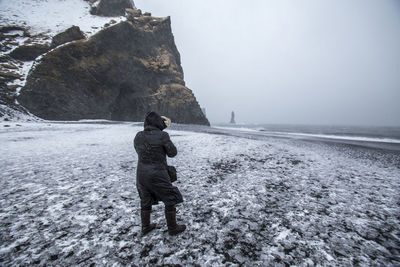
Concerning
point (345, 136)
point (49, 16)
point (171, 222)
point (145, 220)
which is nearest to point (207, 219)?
point (171, 222)

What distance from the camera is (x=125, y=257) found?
2.59 metres

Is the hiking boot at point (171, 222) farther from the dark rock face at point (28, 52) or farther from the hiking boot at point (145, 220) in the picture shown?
the dark rock face at point (28, 52)

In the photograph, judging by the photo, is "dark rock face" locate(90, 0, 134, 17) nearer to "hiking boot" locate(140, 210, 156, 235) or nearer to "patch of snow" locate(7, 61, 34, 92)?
"patch of snow" locate(7, 61, 34, 92)

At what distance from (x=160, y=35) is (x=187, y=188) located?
61.6 metres

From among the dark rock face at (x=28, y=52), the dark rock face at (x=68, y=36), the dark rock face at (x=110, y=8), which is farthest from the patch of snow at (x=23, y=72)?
the dark rock face at (x=110, y=8)

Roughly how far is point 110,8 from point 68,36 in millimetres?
20990

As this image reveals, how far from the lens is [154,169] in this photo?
3.02 meters

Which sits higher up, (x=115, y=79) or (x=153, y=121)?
(x=115, y=79)

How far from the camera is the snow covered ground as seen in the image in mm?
2668

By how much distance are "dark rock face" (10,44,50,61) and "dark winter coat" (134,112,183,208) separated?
46335 millimetres

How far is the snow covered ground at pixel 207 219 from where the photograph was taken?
267 cm

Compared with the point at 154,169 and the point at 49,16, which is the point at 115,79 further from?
the point at 154,169

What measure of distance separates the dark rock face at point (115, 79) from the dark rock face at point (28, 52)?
127 inches

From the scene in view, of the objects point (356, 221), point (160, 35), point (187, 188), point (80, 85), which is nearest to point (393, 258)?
point (356, 221)
